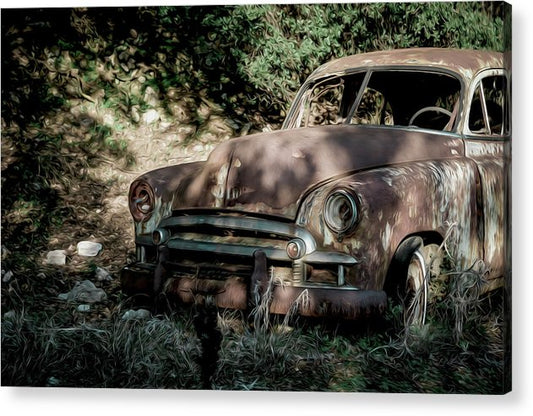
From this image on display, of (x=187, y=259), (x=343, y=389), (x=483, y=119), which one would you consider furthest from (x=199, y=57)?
(x=343, y=389)

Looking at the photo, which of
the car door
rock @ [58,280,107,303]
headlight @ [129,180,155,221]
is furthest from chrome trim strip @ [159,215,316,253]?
the car door

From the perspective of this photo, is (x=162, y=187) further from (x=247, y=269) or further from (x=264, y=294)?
(x=264, y=294)

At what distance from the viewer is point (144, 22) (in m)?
6.71

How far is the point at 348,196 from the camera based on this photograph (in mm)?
5809

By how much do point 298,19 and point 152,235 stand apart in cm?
156

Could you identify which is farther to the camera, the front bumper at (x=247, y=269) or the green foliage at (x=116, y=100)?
the green foliage at (x=116, y=100)

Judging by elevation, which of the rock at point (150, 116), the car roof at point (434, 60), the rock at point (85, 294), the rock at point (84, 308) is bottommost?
the rock at point (84, 308)

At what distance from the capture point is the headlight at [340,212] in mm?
5807

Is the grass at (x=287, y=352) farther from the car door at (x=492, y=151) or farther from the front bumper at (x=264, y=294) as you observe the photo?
the car door at (x=492, y=151)

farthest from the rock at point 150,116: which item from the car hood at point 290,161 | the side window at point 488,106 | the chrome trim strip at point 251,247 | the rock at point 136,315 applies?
the side window at point 488,106

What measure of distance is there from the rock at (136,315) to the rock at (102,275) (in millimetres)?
244

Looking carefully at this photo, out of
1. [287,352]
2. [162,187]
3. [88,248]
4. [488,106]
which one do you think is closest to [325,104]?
[488,106]

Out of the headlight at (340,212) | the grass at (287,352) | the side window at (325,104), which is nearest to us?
the headlight at (340,212)

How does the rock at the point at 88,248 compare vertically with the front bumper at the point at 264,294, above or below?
above
